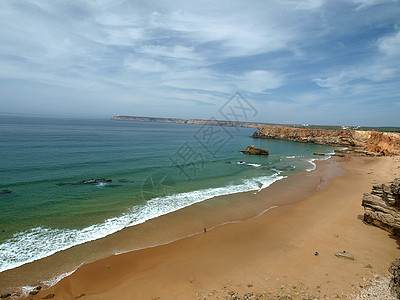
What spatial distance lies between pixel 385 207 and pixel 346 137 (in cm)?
8032

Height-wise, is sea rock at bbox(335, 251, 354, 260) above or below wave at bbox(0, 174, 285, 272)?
above

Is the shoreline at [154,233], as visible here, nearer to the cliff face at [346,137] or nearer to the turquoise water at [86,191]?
the turquoise water at [86,191]

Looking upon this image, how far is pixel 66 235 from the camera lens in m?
12.5

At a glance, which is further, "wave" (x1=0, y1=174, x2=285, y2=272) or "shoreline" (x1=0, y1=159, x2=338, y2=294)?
"wave" (x1=0, y1=174, x2=285, y2=272)

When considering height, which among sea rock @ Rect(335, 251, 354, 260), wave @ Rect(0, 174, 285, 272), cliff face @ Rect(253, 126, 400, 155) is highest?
cliff face @ Rect(253, 126, 400, 155)

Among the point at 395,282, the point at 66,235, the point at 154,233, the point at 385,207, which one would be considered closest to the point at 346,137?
the point at 385,207

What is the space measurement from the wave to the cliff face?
57.2 meters

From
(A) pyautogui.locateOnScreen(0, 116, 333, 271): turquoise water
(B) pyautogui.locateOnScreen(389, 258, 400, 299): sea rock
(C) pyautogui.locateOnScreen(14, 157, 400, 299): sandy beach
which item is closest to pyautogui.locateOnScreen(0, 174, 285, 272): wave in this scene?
(A) pyautogui.locateOnScreen(0, 116, 333, 271): turquoise water

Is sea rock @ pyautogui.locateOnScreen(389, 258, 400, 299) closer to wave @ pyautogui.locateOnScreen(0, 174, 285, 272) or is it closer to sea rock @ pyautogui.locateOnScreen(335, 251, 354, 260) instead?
sea rock @ pyautogui.locateOnScreen(335, 251, 354, 260)

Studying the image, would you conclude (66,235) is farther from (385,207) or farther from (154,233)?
A: (385,207)

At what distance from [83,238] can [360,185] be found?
28.9 m

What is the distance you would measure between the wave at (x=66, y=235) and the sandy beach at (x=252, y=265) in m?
2.79

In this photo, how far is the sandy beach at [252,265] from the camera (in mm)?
8062

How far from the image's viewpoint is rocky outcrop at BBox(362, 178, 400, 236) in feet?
38.4
